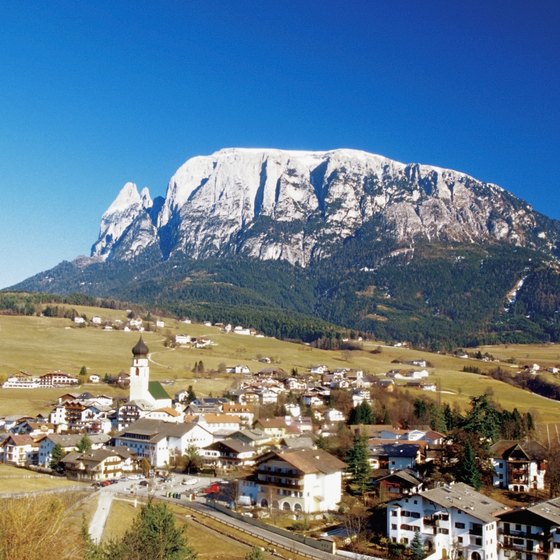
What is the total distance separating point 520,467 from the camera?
62.9m

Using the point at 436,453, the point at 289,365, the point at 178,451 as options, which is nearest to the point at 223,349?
the point at 289,365

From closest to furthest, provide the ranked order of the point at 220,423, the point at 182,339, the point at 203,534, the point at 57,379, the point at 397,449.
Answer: the point at 203,534
the point at 397,449
the point at 220,423
the point at 57,379
the point at 182,339

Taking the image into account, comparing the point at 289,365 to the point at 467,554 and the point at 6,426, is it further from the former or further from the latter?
the point at 467,554

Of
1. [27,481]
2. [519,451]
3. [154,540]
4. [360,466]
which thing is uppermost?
[519,451]

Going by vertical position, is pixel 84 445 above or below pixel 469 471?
below

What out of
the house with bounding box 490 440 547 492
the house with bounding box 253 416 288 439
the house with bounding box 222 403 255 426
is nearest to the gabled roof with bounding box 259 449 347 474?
the house with bounding box 490 440 547 492

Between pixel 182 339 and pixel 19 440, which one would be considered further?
pixel 182 339

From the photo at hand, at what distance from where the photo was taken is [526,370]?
567ft

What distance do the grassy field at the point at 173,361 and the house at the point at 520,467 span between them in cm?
4417

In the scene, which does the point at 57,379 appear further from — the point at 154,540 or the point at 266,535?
the point at 154,540

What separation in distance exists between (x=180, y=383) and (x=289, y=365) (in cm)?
4312

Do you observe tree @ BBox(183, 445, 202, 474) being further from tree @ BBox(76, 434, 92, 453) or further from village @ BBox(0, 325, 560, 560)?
tree @ BBox(76, 434, 92, 453)

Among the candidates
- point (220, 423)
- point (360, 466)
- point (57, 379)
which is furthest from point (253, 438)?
point (57, 379)

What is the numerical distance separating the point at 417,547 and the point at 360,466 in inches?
620
